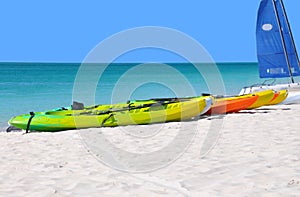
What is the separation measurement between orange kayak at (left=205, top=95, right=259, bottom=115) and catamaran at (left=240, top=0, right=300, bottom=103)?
5.74 m

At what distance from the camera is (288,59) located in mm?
17203

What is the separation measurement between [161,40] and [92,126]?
3.04 metres

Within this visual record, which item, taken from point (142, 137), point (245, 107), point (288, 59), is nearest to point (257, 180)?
point (142, 137)

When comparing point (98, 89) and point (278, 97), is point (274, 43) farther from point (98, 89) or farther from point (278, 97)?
point (98, 89)

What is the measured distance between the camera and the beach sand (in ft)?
13.1

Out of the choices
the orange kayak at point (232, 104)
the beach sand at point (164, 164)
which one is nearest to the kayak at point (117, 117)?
the beach sand at point (164, 164)

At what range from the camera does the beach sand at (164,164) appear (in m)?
4.01

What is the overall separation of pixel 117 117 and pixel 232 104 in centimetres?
386

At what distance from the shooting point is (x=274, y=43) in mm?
17328

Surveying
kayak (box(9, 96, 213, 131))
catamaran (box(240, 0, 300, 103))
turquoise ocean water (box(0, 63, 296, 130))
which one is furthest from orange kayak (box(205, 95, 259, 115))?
turquoise ocean water (box(0, 63, 296, 130))

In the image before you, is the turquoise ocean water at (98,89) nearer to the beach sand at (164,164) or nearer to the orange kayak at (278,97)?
the beach sand at (164,164)

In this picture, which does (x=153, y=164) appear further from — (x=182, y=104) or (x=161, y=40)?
(x=161, y=40)

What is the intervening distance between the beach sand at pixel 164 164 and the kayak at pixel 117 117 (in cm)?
82

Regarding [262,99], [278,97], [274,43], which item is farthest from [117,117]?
[274,43]
